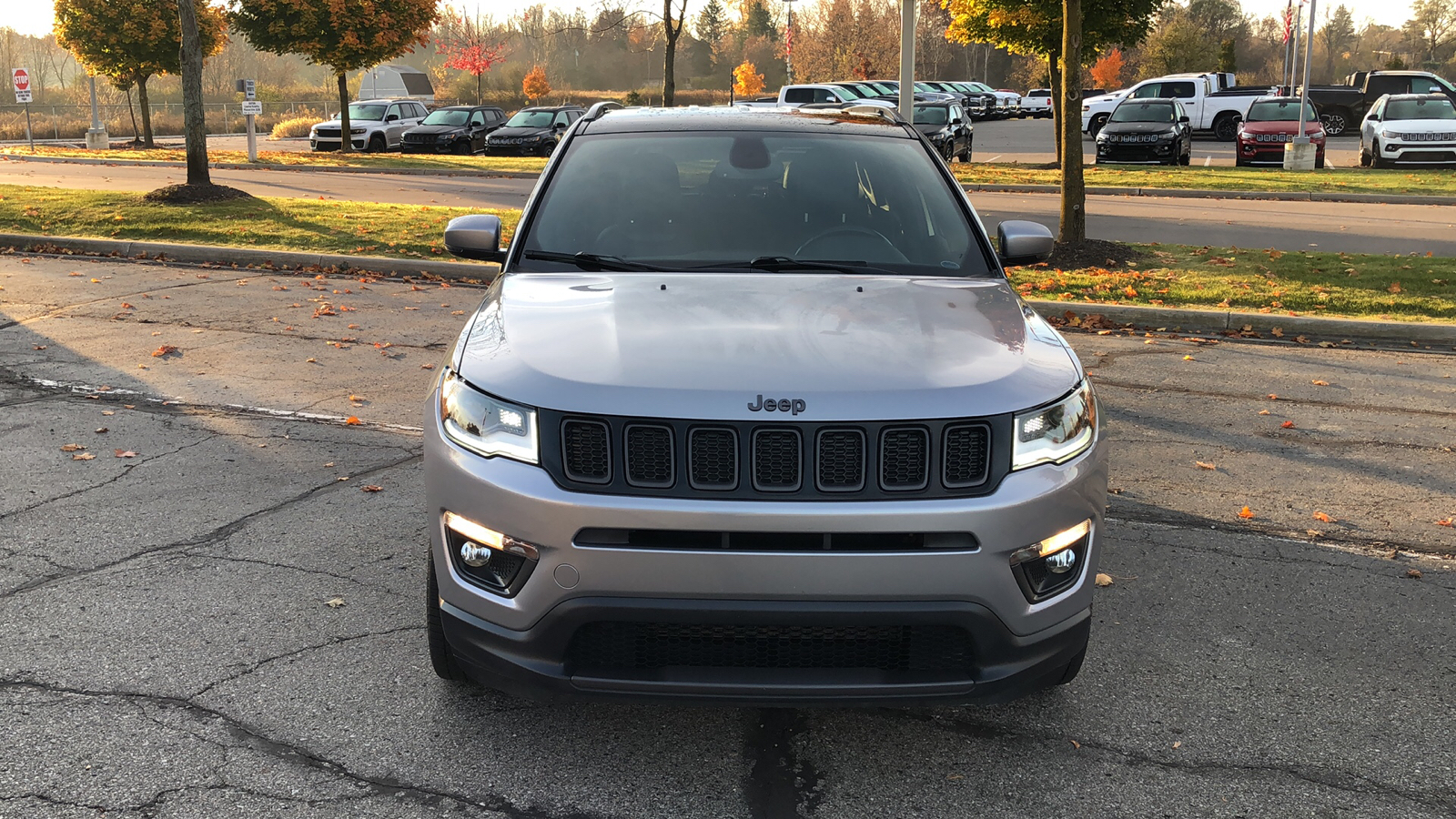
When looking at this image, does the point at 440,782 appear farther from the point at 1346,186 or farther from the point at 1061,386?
the point at 1346,186

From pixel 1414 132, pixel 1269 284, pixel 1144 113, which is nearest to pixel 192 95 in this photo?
pixel 1269 284

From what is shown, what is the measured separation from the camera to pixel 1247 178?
872 inches

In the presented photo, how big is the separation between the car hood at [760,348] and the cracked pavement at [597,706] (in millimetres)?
1032

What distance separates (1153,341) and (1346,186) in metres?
13.9

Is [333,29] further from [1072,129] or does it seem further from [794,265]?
[794,265]

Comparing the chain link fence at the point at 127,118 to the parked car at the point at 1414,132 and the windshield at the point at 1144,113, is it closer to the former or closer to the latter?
the windshield at the point at 1144,113

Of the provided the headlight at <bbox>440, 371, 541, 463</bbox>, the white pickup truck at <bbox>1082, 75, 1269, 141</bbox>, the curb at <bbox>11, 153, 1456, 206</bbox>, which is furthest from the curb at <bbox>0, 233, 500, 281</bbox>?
the white pickup truck at <bbox>1082, 75, 1269, 141</bbox>

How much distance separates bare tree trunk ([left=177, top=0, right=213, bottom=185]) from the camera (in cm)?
1645

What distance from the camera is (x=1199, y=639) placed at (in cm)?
413

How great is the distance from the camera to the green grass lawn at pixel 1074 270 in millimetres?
10539

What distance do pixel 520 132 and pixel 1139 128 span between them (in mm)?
15217

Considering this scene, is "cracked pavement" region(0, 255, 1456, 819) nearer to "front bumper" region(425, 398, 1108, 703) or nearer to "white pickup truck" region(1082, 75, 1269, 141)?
"front bumper" region(425, 398, 1108, 703)

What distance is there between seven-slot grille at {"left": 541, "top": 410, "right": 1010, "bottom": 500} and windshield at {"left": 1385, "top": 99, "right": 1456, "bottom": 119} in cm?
2735

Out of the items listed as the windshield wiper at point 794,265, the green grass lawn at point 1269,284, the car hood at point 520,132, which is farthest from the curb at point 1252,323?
the car hood at point 520,132
